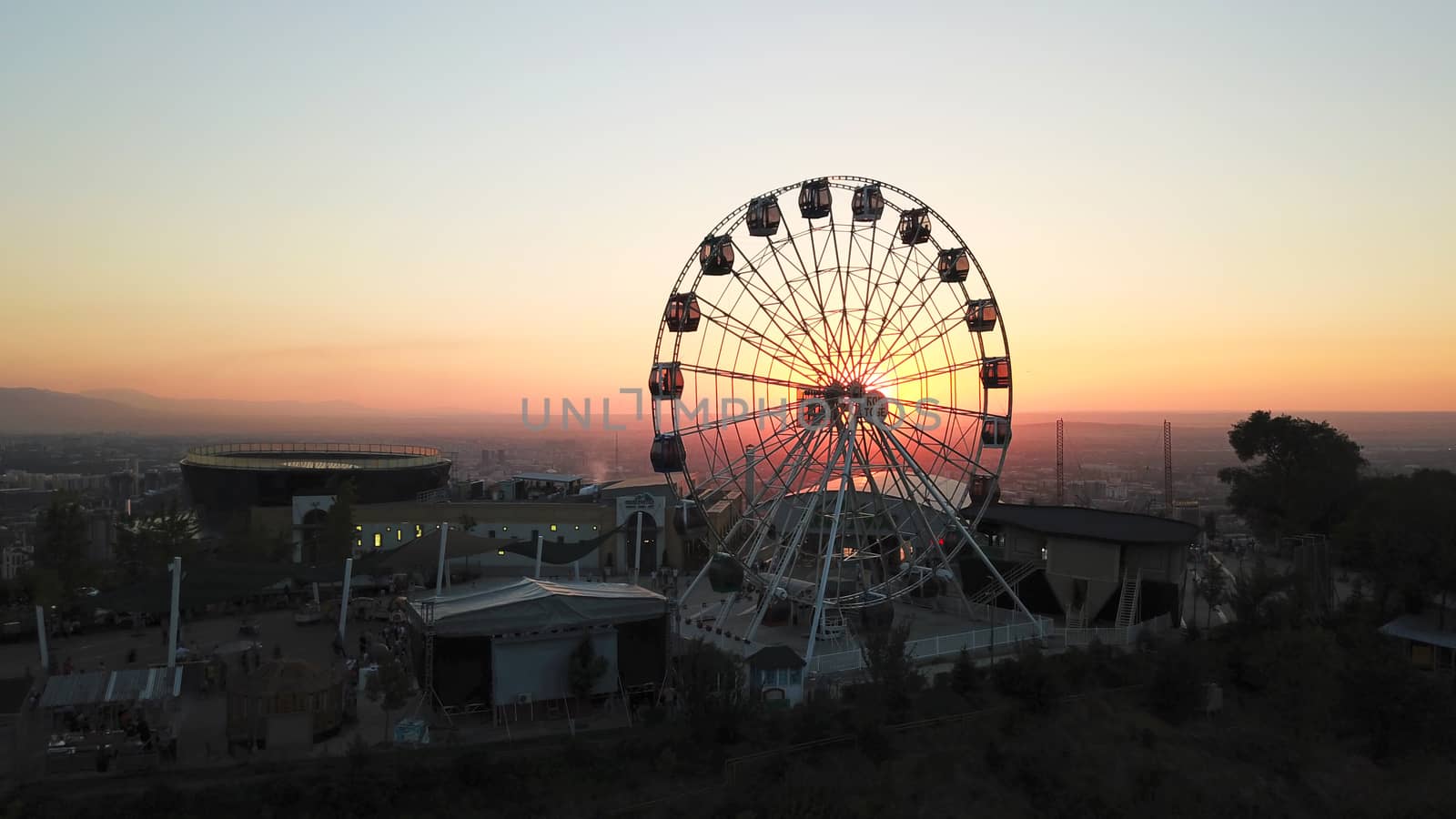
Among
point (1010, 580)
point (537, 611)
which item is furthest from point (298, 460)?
point (1010, 580)

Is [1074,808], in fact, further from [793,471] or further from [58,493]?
[58,493]

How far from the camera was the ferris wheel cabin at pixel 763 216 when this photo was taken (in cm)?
3309

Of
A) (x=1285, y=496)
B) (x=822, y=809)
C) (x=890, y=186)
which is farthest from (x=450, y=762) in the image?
(x=1285, y=496)

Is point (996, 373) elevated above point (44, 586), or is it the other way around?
point (996, 373)

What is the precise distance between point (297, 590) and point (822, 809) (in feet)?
88.6

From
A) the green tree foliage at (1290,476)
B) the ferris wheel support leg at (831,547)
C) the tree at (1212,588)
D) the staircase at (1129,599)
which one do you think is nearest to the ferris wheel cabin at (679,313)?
the ferris wheel support leg at (831,547)

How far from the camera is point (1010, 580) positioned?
1501 inches

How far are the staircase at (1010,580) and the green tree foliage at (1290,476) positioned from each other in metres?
20.1

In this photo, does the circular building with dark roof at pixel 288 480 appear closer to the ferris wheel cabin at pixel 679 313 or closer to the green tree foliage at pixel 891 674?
the ferris wheel cabin at pixel 679 313

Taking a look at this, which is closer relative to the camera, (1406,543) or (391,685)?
(391,685)

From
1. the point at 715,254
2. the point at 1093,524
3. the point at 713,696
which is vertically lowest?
the point at 713,696

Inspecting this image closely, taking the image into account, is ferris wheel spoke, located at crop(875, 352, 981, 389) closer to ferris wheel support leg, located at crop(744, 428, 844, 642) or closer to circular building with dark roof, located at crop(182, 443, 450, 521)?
ferris wheel support leg, located at crop(744, 428, 844, 642)

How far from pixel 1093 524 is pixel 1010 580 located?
3901 millimetres

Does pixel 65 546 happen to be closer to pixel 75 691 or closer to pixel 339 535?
pixel 339 535
